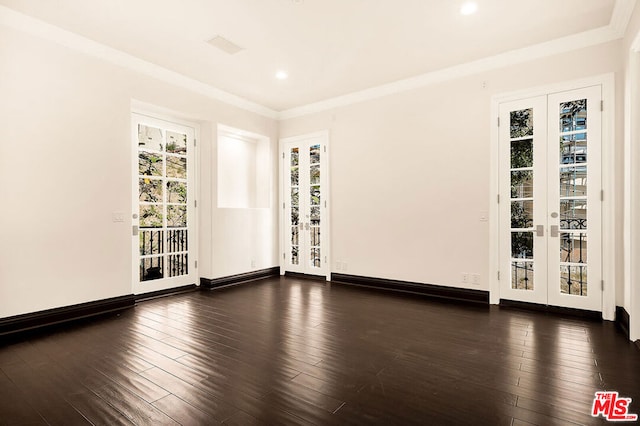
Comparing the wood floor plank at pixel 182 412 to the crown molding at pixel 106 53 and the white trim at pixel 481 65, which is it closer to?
the crown molding at pixel 106 53

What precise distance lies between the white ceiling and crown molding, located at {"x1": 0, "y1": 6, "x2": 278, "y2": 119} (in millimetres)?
82

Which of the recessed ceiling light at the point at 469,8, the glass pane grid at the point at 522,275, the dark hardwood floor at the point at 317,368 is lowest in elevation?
the dark hardwood floor at the point at 317,368

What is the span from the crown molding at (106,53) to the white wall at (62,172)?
74 mm

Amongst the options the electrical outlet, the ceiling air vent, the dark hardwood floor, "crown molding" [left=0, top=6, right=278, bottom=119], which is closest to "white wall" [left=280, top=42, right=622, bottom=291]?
the dark hardwood floor

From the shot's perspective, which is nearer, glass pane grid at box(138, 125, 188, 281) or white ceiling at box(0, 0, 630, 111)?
white ceiling at box(0, 0, 630, 111)

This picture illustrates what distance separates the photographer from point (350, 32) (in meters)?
3.56

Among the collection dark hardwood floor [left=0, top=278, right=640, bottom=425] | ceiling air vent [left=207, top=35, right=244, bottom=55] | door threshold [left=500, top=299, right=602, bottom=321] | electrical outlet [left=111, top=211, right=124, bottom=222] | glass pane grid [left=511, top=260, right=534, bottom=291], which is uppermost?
ceiling air vent [left=207, top=35, right=244, bottom=55]

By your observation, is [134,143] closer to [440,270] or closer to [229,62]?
[229,62]

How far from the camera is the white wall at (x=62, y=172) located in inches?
127

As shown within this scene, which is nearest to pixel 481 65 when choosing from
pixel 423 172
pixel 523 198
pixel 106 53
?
pixel 423 172

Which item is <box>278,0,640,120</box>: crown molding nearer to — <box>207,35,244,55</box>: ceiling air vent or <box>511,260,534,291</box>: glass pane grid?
<box>207,35,244,55</box>: ceiling air vent

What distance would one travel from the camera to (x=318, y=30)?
139 inches

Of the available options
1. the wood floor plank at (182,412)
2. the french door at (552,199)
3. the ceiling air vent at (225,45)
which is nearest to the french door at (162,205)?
the ceiling air vent at (225,45)

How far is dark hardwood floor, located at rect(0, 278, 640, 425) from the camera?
6.24ft
